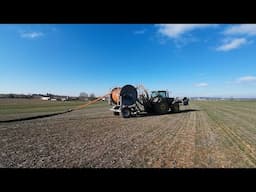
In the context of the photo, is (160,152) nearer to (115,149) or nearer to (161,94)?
(115,149)

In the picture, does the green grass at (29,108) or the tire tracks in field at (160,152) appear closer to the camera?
the tire tracks in field at (160,152)

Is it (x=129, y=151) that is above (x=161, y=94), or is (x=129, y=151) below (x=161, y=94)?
below

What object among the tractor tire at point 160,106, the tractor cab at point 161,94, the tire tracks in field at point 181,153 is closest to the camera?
the tire tracks in field at point 181,153

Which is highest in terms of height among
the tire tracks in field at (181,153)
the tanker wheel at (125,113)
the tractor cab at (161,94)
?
the tractor cab at (161,94)

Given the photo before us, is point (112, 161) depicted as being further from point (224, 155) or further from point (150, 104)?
point (150, 104)

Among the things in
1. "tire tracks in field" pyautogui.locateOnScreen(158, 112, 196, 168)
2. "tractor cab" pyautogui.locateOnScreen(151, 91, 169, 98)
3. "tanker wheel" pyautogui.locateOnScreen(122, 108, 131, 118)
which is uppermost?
"tractor cab" pyautogui.locateOnScreen(151, 91, 169, 98)

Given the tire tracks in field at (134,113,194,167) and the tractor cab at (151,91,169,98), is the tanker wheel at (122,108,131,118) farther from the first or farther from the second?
the tire tracks in field at (134,113,194,167)

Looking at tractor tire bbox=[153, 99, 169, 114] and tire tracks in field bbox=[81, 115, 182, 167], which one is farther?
Answer: tractor tire bbox=[153, 99, 169, 114]

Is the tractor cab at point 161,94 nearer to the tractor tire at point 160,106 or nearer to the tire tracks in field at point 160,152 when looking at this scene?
the tractor tire at point 160,106

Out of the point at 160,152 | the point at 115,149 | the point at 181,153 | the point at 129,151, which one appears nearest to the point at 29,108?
the point at 115,149

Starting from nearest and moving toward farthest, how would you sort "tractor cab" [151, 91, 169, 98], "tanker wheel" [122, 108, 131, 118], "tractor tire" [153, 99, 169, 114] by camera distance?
"tanker wheel" [122, 108, 131, 118], "tractor tire" [153, 99, 169, 114], "tractor cab" [151, 91, 169, 98]

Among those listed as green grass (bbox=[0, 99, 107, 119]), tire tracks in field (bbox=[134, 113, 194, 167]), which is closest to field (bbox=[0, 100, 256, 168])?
tire tracks in field (bbox=[134, 113, 194, 167])

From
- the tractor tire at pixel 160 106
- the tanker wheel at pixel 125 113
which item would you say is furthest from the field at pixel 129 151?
the tractor tire at pixel 160 106

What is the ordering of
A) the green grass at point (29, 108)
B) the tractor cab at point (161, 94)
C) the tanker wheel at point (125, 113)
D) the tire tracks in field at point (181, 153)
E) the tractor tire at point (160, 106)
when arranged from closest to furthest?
the tire tracks in field at point (181, 153) < the tanker wheel at point (125, 113) < the tractor tire at point (160, 106) < the tractor cab at point (161, 94) < the green grass at point (29, 108)
